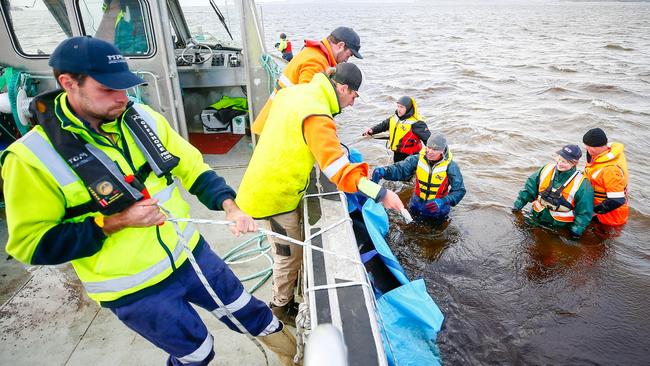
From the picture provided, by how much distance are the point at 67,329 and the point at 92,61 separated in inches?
87.2

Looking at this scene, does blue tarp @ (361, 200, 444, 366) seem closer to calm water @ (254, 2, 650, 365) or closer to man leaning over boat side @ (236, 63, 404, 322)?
man leaning over boat side @ (236, 63, 404, 322)

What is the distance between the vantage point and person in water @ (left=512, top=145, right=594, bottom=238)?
4457 millimetres

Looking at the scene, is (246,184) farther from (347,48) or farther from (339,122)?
(339,122)

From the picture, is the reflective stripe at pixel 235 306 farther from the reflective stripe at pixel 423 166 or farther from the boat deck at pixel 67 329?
the reflective stripe at pixel 423 166

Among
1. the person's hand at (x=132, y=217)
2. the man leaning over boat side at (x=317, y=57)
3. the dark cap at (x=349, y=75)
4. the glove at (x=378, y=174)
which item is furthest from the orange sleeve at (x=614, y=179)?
the person's hand at (x=132, y=217)

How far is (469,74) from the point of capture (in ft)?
55.3

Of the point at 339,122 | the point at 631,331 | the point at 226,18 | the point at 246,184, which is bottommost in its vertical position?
the point at 339,122

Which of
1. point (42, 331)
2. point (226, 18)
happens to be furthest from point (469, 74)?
point (42, 331)

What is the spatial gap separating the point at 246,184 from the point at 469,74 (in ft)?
55.1

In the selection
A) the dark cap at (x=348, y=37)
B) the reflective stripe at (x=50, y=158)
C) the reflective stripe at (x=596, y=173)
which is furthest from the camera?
the reflective stripe at (x=596, y=173)

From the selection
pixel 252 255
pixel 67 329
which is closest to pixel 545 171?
pixel 252 255

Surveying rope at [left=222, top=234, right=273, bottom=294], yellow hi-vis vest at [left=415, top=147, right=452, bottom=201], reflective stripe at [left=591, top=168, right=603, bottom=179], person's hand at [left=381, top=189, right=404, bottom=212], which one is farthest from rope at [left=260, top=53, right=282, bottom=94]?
reflective stripe at [left=591, top=168, right=603, bottom=179]

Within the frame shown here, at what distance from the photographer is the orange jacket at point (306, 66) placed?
3.51 m

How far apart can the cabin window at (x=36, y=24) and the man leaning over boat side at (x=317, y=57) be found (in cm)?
271
